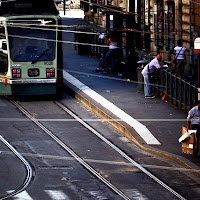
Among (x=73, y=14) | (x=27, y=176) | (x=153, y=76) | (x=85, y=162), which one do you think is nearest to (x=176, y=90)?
(x=153, y=76)

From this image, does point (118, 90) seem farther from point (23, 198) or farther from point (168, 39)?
point (23, 198)

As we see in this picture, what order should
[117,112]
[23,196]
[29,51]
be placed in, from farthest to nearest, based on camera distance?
1. [29,51]
2. [117,112]
3. [23,196]

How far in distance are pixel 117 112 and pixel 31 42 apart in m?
4.31

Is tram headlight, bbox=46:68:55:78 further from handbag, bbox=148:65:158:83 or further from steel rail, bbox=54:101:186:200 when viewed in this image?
handbag, bbox=148:65:158:83

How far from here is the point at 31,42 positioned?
1027 inches

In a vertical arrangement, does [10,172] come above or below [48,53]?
below

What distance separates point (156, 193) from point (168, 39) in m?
19.8

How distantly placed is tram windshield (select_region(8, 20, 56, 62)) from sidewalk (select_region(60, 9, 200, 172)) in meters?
1.91

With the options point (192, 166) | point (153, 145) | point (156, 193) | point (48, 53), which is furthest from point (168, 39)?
point (156, 193)

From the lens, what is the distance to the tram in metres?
→ 26.0

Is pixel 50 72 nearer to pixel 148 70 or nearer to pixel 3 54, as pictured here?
pixel 3 54

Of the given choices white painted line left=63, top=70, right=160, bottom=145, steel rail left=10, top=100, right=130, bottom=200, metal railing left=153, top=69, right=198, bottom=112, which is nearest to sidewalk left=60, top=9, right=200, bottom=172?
white painted line left=63, top=70, right=160, bottom=145

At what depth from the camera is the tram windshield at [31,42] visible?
26.0m

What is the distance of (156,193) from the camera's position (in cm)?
1527
